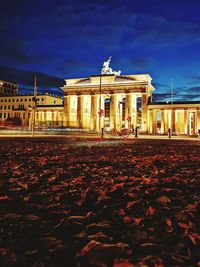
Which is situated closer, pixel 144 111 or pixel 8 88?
pixel 144 111

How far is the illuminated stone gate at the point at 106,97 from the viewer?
7356 cm

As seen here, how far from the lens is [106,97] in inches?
3145

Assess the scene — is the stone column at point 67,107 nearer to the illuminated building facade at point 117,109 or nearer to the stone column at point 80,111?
the illuminated building facade at point 117,109

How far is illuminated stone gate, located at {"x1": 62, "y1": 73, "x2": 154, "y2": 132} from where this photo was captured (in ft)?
241

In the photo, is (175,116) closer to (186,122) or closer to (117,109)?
(186,122)

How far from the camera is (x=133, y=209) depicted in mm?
3162

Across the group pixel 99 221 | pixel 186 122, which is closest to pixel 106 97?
pixel 186 122

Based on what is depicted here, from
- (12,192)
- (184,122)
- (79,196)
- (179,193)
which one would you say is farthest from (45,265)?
(184,122)

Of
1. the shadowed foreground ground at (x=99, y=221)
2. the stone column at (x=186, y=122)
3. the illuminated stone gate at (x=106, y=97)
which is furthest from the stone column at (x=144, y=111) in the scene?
the shadowed foreground ground at (x=99, y=221)

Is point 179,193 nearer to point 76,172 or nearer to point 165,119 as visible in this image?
point 76,172

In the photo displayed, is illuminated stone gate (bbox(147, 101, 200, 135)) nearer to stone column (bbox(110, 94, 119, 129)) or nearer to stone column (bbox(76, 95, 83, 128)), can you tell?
stone column (bbox(110, 94, 119, 129))

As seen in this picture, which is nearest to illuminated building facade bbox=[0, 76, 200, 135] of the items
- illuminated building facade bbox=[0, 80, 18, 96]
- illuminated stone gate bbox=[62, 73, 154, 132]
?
illuminated stone gate bbox=[62, 73, 154, 132]

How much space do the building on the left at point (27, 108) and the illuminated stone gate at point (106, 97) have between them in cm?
438

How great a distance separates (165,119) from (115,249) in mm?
72152
